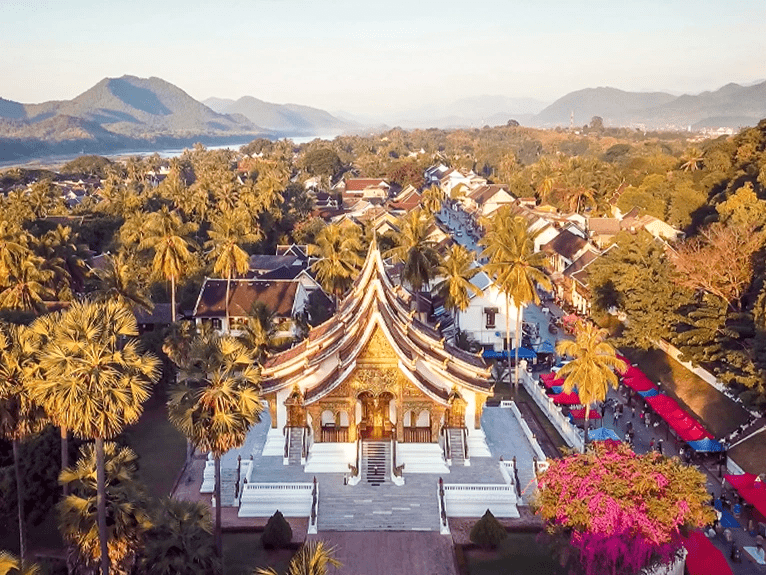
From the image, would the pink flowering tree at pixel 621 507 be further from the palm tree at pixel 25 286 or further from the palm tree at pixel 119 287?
the palm tree at pixel 25 286

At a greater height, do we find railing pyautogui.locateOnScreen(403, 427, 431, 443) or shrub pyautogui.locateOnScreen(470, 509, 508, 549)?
railing pyautogui.locateOnScreen(403, 427, 431, 443)

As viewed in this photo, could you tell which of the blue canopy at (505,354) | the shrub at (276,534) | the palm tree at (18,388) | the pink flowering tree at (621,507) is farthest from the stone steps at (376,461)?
the blue canopy at (505,354)

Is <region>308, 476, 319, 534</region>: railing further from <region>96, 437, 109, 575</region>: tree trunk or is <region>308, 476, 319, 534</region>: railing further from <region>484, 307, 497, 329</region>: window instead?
<region>484, 307, 497, 329</region>: window

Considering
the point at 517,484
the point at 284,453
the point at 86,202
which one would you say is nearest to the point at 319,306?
the point at 284,453

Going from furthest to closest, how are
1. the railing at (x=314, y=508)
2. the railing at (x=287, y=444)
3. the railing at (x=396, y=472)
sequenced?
1. the railing at (x=287, y=444)
2. the railing at (x=396, y=472)
3. the railing at (x=314, y=508)

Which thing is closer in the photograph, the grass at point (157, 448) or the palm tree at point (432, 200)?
the grass at point (157, 448)

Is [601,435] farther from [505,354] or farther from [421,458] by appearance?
[505,354]

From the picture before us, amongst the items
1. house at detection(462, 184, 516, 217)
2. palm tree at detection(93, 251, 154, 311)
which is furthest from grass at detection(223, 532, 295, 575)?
house at detection(462, 184, 516, 217)
